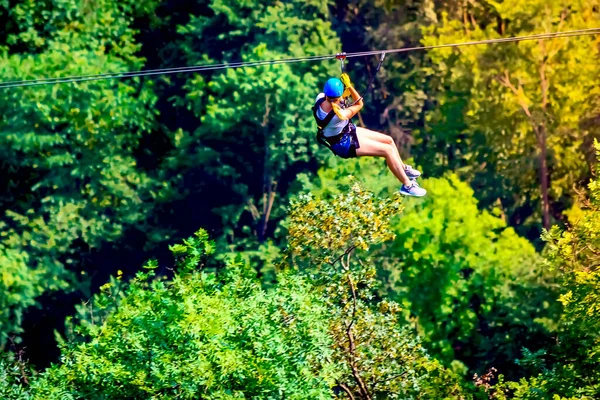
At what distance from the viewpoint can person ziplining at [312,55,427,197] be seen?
64.7 feet

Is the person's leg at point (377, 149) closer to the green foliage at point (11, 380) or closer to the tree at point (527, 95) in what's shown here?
the green foliage at point (11, 380)

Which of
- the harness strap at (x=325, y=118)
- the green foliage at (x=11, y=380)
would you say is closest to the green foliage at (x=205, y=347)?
the green foliage at (x=11, y=380)

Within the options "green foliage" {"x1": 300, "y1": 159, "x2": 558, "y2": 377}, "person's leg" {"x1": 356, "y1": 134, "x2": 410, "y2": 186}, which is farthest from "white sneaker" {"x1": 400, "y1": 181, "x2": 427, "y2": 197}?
"green foliage" {"x1": 300, "y1": 159, "x2": 558, "y2": 377}

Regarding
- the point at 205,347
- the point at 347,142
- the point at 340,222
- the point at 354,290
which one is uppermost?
the point at 340,222

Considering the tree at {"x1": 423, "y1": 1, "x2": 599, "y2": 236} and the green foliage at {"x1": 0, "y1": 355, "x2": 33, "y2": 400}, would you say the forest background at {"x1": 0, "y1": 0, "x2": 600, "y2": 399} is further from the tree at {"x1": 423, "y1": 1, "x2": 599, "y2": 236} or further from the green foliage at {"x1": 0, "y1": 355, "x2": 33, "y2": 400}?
the green foliage at {"x1": 0, "y1": 355, "x2": 33, "y2": 400}

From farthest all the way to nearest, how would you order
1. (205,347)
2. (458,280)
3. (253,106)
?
(253,106) → (458,280) → (205,347)

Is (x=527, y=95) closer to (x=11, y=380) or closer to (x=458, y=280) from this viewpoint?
(x=458, y=280)

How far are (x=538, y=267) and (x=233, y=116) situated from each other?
12538mm

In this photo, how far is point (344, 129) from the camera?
20.2 meters

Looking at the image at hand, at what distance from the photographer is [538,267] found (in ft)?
148

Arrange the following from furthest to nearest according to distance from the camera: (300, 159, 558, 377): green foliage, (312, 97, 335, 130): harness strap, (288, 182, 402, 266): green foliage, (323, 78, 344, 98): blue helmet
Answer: (300, 159, 558, 377): green foliage, (288, 182, 402, 266): green foliage, (312, 97, 335, 130): harness strap, (323, 78, 344, 98): blue helmet

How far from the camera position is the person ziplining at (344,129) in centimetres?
1973

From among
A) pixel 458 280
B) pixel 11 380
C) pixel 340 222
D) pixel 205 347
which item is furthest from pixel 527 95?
pixel 205 347

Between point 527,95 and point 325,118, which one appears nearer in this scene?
point 325,118
